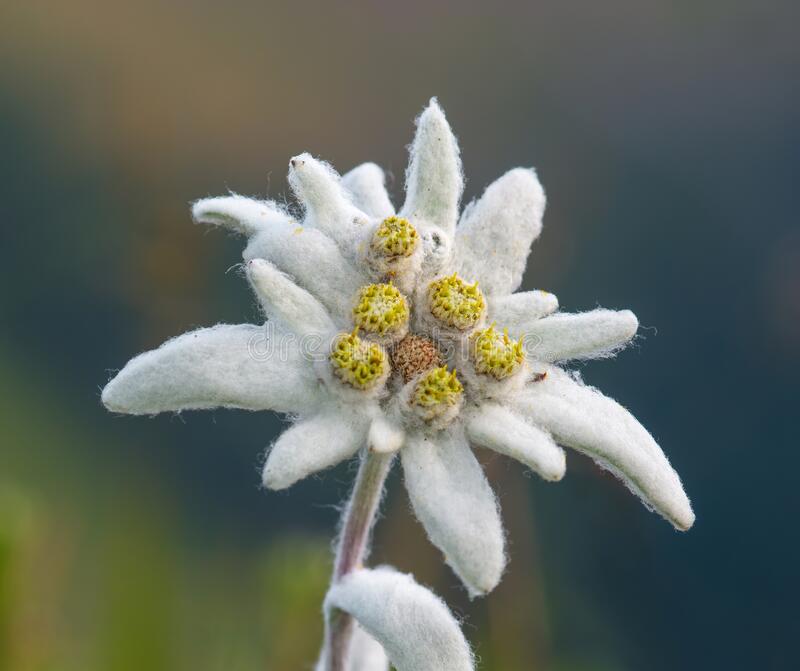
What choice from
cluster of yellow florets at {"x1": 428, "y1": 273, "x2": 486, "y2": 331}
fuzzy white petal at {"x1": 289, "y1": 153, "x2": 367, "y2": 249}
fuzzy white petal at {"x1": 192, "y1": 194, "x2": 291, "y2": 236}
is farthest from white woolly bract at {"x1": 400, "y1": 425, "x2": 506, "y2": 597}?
fuzzy white petal at {"x1": 192, "y1": 194, "x2": 291, "y2": 236}

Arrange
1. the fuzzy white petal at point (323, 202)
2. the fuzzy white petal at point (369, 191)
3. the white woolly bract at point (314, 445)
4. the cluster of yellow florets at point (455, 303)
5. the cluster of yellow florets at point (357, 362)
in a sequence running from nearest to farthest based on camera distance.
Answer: the white woolly bract at point (314, 445)
the cluster of yellow florets at point (357, 362)
the cluster of yellow florets at point (455, 303)
the fuzzy white petal at point (323, 202)
the fuzzy white petal at point (369, 191)

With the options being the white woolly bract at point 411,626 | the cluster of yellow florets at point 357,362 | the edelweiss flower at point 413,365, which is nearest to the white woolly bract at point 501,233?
the edelweiss flower at point 413,365

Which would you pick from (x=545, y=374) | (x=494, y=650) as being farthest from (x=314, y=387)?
(x=494, y=650)

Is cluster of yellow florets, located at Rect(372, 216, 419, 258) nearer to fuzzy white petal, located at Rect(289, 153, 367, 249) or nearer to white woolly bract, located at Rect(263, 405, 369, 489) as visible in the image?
fuzzy white petal, located at Rect(289, 153, 367, 249)

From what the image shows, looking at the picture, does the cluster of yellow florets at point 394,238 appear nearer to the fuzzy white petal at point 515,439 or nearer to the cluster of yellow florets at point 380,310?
the cluster of yellow florets at point 380,310

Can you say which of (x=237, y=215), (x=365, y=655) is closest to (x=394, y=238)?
(x=237, y=215)

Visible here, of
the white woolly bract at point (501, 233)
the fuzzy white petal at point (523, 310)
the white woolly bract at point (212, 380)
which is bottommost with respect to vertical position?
the white woolly bract at point (212, 380)
